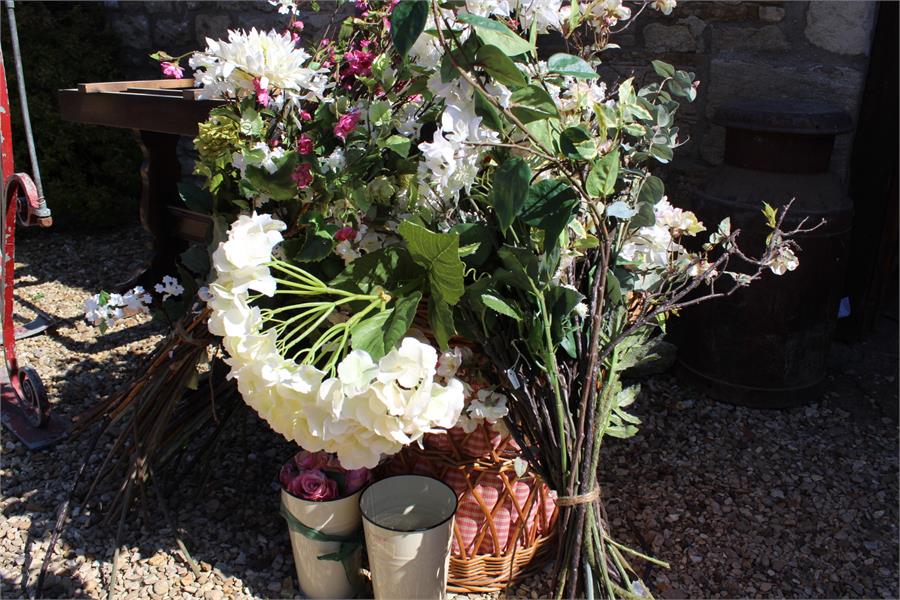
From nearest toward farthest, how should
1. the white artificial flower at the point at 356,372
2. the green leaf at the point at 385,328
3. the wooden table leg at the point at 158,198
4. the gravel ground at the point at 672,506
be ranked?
the white artificial flower at the point at 356,372, the green leaf at the point at 385,328, the gravel ground at the point at 672,506, the wooden table leg at the point at 158,198

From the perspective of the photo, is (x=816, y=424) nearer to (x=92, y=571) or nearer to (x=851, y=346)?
(x=851, y=346)

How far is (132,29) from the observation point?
15.2 ft

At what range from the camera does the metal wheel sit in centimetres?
253

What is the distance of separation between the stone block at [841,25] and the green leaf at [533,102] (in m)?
2.10

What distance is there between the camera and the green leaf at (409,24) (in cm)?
111

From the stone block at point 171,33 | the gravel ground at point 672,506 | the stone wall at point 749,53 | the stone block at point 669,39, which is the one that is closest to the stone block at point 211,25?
the stone block at point 171,33

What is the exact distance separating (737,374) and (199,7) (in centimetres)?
339

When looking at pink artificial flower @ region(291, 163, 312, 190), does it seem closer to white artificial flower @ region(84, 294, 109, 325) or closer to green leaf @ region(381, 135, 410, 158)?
green leaf @ region(381, 135, 410, 158)

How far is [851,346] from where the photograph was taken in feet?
10.4

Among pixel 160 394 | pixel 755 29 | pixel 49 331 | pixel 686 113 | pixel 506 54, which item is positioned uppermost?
pixel 506 54

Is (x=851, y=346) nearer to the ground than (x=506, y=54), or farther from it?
nearer to the ground

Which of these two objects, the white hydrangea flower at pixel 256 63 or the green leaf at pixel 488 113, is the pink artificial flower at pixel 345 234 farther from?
the green leaf at pixel 488 113

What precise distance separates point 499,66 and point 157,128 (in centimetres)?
190

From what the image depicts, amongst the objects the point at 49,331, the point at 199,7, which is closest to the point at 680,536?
the point at 49,331
